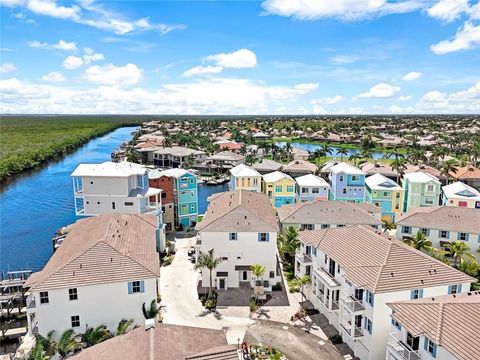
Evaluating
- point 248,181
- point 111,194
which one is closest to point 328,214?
point 248,181

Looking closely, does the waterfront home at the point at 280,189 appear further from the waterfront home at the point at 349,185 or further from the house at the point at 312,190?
the waterfront home at the point at 349,185

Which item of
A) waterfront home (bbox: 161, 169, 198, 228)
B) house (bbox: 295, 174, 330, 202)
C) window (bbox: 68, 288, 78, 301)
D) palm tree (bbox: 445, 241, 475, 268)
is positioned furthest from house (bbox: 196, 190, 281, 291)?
house (bbox: 295, 174, 330, 202)

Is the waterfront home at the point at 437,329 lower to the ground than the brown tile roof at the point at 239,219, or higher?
lower

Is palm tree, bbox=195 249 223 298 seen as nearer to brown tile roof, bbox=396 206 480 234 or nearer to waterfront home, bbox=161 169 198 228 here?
waterfront home, bbox=161 169 198 228

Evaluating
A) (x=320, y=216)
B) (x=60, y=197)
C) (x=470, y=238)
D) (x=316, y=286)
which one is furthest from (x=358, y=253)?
(x=60, y=197)

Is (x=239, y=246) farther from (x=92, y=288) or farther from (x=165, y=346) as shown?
(x=165, y=346)

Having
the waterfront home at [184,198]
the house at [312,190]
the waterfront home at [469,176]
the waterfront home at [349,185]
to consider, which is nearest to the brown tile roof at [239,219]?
the waterfront home at [184,198]
